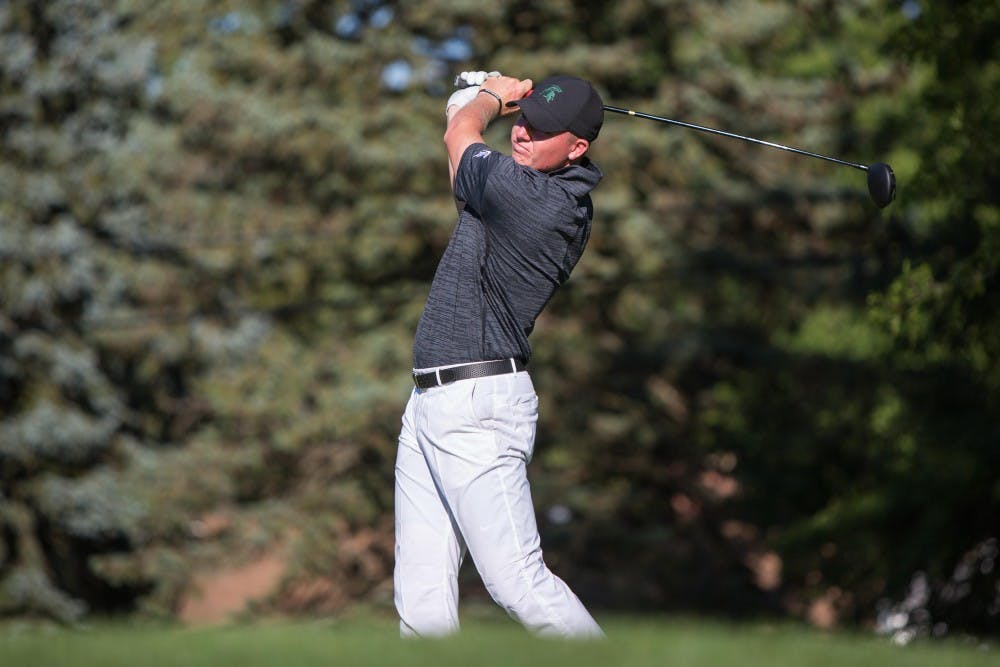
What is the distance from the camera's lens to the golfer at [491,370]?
4.89 m

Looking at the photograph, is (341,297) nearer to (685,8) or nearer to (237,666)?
(685,8)

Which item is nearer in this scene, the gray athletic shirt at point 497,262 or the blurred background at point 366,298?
the gray athletic shirt at point 497,262

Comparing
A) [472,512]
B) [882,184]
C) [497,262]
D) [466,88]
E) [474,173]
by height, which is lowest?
[472,512]

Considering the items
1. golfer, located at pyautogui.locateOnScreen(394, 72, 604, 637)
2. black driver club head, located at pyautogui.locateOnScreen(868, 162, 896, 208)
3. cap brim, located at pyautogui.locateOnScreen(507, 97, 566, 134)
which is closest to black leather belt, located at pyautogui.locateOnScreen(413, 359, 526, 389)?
golfer, located at pyautogui.locateOnScreen(394, 72, 604, 637)

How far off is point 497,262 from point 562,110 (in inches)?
23.8

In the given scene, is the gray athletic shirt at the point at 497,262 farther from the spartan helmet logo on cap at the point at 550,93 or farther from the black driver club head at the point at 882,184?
the black driver club head at the point at 882,184

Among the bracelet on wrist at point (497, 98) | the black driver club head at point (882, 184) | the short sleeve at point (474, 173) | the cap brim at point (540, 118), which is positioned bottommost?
the black driver club head at point (882, 184)

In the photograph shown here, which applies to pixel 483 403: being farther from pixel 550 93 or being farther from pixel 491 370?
pixel 550 93

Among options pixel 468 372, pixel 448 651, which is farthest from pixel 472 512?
pixel 448 651

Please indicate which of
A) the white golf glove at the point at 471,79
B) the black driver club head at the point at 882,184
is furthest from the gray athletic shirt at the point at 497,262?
the black driver club head at the point at 882,184

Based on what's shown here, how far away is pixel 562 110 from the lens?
16.8ft

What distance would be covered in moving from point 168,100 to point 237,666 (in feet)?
56.2

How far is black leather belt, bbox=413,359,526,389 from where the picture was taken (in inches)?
198

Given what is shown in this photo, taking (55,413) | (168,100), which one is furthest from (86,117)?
(55,413)
